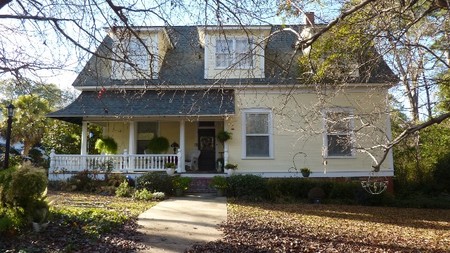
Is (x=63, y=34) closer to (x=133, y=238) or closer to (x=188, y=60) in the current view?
(x=133, y=238)

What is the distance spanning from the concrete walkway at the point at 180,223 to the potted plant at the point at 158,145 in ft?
16.9

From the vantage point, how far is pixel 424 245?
7.83 m

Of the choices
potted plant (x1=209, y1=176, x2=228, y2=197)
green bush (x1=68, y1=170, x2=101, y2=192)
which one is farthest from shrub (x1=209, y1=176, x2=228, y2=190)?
green bush (x1=68, y1=170, x2=101, y2=192)

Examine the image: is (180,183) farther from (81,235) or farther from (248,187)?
(81,235)

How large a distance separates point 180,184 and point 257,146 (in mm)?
3979

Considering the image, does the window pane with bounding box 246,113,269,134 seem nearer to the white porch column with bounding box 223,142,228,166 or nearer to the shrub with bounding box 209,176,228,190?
the white porch column with bounding box 223,142,228,166

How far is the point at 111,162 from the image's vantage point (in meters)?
16.6

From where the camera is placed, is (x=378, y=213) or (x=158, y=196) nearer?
(x=378, y=213)

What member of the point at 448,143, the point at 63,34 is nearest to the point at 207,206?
the point at 63,34

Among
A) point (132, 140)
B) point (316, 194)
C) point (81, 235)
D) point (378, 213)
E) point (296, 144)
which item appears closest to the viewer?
point (81, 235)

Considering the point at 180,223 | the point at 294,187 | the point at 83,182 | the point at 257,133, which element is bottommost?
the point at 180,223

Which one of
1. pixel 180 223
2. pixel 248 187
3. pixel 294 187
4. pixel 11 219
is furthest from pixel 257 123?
pixel 11 219

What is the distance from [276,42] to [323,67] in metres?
7.99

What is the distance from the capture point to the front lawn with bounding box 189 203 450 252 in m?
7.18
